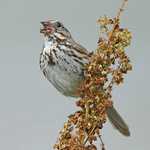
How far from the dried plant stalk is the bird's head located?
2.69 ft

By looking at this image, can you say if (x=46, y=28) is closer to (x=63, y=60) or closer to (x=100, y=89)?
(x=63, y=60)

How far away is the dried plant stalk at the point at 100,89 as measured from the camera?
5.86ft

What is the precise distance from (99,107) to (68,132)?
132 millimetres

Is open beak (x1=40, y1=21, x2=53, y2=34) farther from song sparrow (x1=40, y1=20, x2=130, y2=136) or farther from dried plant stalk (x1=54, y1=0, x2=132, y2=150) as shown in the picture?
dried plant stalk (x1=54, y1=0, x2=132, y2=150)

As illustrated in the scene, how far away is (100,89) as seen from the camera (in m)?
1.86

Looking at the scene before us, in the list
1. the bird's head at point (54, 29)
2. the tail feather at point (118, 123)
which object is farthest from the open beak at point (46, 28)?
the tail feather at point (118, 123)

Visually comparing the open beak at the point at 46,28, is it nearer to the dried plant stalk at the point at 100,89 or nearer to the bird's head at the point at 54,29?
the bird's head at the point at 54,29

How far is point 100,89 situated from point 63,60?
1.03 m

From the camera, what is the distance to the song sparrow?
2.85 metres

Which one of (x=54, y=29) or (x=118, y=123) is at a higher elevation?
(x=54, y=29)

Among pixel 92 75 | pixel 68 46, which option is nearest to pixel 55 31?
pixel 68 46

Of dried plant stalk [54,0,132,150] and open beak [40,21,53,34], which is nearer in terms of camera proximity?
dried plant stalk [54,0,132,150]

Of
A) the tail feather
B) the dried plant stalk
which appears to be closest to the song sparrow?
the tail feather

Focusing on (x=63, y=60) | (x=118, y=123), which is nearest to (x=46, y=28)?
(x=63, y=60)
